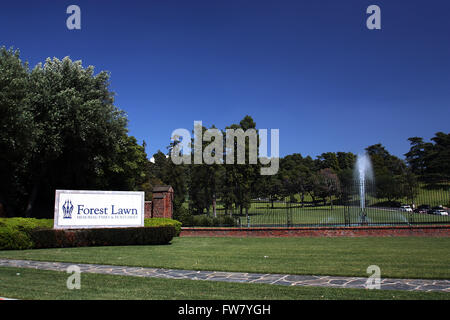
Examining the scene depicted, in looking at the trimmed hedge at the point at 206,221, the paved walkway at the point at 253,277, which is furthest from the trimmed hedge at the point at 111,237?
the trimmed hedge at the point at 206,221

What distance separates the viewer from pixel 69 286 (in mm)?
7031

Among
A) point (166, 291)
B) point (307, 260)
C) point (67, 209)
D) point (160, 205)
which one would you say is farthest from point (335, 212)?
point (166, 291)

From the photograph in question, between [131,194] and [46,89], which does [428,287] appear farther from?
[46,89]

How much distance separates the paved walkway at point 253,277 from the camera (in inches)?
280

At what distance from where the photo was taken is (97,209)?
16.5 m

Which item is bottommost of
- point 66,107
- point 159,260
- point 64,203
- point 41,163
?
point 159,260

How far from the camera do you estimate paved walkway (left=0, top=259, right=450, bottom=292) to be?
710cm

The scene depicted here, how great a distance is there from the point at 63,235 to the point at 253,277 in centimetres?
1024

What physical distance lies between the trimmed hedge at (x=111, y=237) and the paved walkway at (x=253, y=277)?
4.61m

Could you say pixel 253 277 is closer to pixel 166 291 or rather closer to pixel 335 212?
pixel 166 291

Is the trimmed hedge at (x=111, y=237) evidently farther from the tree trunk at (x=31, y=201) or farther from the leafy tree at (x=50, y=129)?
the tree trunk at (x=31, y=201)

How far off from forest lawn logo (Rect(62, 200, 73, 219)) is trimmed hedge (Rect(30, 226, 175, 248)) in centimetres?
89
